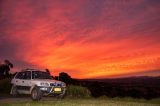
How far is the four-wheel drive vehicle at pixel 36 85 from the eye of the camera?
75.0 ft

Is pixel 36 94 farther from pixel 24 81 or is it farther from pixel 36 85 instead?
pixel 24 81

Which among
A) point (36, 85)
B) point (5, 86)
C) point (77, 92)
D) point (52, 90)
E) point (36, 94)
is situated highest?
point (5, 86)

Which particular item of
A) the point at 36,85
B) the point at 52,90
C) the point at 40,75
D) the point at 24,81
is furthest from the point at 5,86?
the point at 52,90

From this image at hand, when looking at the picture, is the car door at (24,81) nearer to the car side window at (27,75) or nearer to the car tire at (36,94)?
the car side window at (27,75)

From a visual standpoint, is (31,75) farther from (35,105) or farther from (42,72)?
(35,105)

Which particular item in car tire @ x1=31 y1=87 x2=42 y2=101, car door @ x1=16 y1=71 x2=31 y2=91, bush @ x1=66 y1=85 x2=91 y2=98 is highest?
car door @ x1=16 y1=71 x2=31 y2=91

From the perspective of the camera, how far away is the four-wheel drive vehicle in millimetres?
22859

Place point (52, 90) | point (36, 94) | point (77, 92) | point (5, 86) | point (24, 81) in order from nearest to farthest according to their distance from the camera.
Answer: point (36, 94)
point (52, 90)
point (24, 81)
point (77, 92)
point (5, 86)

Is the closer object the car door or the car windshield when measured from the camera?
the car door

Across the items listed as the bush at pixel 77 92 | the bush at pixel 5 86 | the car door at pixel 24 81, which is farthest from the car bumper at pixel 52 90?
the bush at pixel 5 86

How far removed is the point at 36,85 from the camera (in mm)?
23047

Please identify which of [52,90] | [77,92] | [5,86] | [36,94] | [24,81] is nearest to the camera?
[36,94]

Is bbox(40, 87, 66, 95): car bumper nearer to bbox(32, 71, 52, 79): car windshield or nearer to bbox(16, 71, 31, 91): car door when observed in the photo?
bbox(16, 71, 31, 91): car door

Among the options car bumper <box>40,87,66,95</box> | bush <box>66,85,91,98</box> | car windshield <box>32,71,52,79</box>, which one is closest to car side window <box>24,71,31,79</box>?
car windshield <box>32,71,52,79</box>
